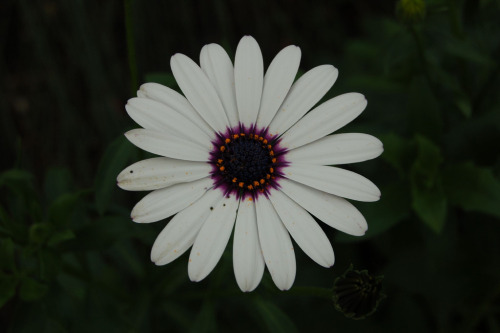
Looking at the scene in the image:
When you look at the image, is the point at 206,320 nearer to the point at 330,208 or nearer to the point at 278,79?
the point at 330,208

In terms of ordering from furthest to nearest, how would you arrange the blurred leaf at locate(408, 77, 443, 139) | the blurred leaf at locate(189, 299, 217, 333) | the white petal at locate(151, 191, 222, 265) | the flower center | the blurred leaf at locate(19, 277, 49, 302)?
the blurred leaf at locate(408, 77, 443, 139)
the blurred leaf at locate(189, 299, 217, 333)
the blurred leaf at locate(19, 277, 49, 302)
the flower center
the white petal at locate(151, 191, 222, 265)

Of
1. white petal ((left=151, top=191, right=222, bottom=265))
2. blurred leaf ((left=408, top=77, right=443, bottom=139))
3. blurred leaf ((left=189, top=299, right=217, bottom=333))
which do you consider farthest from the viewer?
blurred leaf ((left=408, top=77, right=443, bottom=139))

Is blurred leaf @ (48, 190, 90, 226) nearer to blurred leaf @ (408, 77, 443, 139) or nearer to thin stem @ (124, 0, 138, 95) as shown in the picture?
thin stem @ (124, 0, 138, 95)

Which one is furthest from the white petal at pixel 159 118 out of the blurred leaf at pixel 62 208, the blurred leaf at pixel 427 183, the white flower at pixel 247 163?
the blurred leaf at pixel 427 183

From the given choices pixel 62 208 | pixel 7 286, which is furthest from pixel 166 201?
pixel 7 286

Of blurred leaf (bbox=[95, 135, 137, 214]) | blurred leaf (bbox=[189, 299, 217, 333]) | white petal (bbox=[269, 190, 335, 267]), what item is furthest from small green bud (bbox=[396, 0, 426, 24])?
blurred leaf (bbox=[189, 299, 217, 333])

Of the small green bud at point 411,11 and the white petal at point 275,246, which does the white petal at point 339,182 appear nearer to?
the white petal at point 275,246

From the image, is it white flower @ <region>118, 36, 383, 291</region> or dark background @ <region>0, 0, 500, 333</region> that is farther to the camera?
dark background @ <region>0, 0, 500, 333</region>

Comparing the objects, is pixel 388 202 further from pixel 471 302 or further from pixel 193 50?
pixel 193 50
